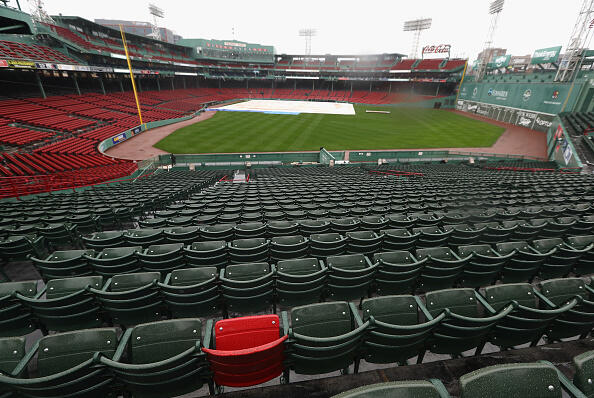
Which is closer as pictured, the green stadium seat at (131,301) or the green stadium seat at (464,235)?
the green stadium seat at (131,301)

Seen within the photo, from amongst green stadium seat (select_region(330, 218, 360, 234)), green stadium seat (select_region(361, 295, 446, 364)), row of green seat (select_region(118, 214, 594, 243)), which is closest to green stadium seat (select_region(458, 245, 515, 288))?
row of green seat (select_region(118, 214, 594, 243))

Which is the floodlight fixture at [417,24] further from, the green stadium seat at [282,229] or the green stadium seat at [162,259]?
the green stadium seat at [162,259]

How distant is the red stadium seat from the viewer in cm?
223

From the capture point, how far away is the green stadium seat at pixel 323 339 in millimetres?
2404

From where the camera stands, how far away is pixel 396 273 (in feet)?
12.9

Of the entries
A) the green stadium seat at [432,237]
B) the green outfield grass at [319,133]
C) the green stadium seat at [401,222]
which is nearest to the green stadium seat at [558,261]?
the green stadium seat at [432,237]

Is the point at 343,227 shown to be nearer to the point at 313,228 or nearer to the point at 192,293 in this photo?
the point at 313,228

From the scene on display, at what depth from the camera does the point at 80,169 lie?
16891mm

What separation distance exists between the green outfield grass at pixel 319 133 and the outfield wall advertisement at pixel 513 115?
3.75 m

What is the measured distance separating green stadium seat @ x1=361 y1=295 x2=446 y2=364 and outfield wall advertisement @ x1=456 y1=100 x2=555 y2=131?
1815 inches

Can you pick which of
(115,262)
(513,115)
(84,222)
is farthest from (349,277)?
(513,115)

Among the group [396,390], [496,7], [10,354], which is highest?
[496,7]

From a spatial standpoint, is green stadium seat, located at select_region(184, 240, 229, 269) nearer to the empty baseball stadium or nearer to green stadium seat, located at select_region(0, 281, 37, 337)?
the empty baseball stadium

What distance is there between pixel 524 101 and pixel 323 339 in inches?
2080
